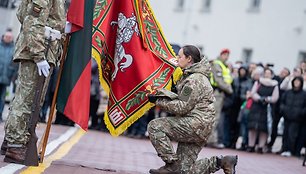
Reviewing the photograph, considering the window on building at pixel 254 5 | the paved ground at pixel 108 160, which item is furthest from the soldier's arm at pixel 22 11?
the window on building at pixel 254 5

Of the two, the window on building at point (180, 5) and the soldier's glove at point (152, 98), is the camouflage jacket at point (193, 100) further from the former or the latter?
the window on building at point (180, 5)

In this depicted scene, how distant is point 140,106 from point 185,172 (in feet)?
3.82

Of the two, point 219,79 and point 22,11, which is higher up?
point 22,11

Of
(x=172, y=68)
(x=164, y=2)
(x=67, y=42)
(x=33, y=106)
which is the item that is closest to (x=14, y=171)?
(x=33, y=106)

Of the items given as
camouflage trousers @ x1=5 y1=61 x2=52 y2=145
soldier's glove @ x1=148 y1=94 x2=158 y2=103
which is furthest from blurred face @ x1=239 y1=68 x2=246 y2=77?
camouflage trousers @ x1=5 y1=61 x2=52 y2=145

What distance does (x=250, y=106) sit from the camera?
67.9 feet

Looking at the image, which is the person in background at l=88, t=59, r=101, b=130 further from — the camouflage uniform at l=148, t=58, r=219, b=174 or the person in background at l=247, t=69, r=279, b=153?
the camouflage uniform at l=148, t=58, r=219, b=174

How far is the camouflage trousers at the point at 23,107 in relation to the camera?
9.73m

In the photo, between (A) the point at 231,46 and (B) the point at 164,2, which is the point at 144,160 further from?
(B) the point at 164,2

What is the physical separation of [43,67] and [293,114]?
449 inches

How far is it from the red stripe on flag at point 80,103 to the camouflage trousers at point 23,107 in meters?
0.44

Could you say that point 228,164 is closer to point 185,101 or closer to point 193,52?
point 185,101

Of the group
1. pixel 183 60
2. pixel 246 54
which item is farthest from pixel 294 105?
pixel 246 54

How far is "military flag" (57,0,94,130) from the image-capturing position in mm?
9953
